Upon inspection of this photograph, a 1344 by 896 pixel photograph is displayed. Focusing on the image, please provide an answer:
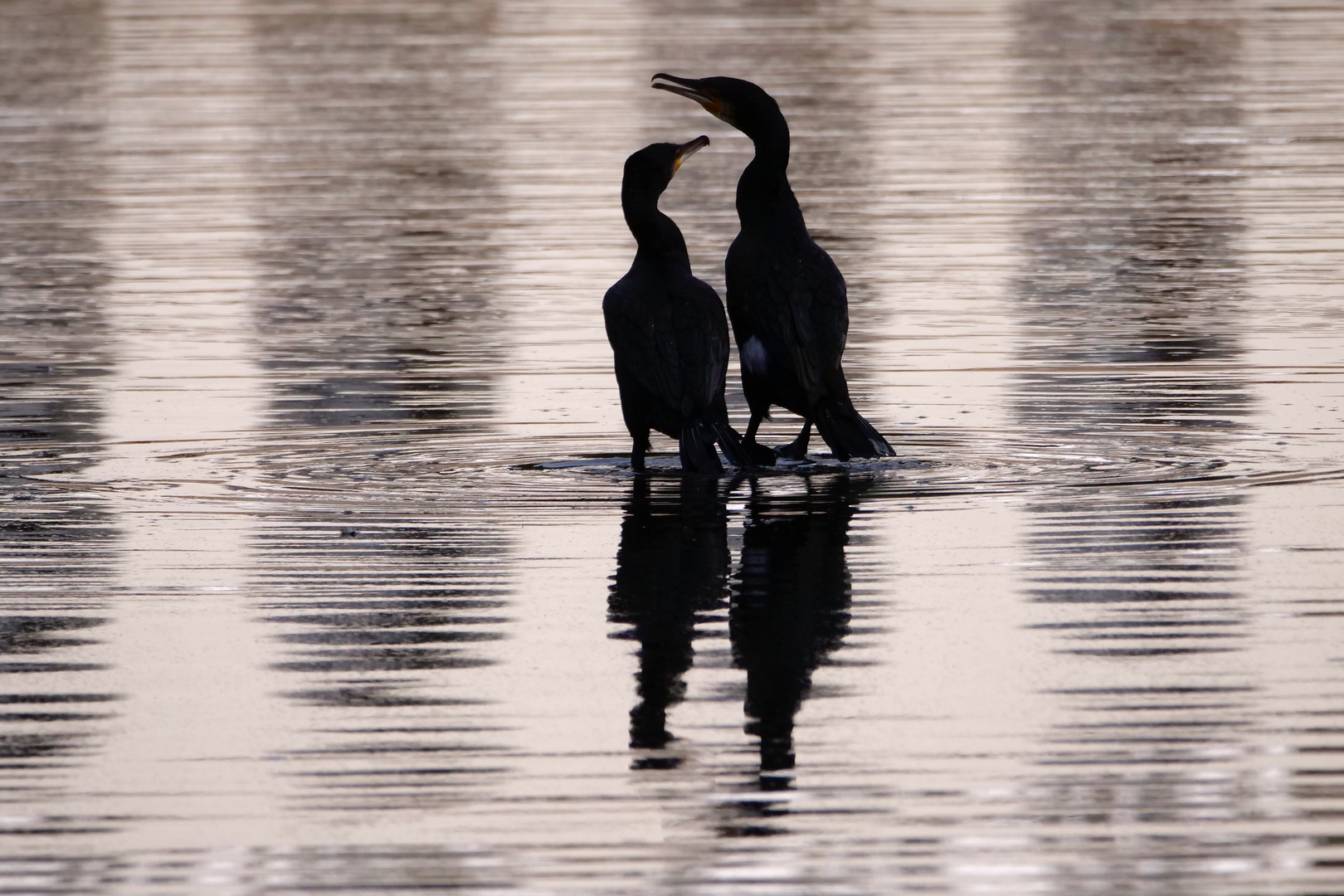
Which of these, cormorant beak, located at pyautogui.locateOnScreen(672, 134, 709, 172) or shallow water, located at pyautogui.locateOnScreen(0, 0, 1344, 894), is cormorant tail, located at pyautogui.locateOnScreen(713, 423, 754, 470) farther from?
cormorant beak, located at pyautogui.locateOnScreen(672, 134, 709, 172)

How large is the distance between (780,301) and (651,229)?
0.58 meters

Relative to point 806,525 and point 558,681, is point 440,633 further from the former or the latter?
point 806,525

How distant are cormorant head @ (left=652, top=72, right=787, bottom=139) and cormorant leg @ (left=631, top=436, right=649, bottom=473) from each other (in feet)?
4.23

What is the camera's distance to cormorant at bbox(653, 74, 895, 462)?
9578 mm

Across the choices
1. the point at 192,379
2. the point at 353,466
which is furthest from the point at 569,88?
the point at 353,466

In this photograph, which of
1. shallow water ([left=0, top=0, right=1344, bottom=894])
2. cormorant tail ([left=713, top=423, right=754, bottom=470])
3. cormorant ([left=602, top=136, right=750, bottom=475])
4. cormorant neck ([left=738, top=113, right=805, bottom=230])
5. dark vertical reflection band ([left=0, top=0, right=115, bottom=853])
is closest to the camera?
shallow water ([left=0, top=0, right=1344, bottom=894])

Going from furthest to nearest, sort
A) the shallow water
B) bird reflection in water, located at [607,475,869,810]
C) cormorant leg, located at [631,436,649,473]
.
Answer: cormorant leg, located at [631,436,649,473]
bird reflection in water, located at [607,475,869,810]
the shallow water

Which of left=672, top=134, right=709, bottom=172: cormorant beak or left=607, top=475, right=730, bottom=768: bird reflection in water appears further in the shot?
left=672, top=134, right=709, bottom=172: cormorant beak

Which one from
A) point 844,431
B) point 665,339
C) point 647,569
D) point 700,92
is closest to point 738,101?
point 700,92

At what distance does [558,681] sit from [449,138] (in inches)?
814

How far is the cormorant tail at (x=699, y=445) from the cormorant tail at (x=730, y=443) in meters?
0.02

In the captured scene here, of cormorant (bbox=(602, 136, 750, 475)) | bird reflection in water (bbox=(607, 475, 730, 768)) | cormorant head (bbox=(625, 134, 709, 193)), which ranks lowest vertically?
bird reflection in water (bbox=(607, 475, 730, 768))

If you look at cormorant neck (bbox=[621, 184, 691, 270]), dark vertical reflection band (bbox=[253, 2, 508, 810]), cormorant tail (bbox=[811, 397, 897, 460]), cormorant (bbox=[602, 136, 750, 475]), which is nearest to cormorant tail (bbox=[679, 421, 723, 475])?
cormorant (bbox=[602, 136, 750, 475])

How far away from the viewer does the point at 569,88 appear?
31.8m
